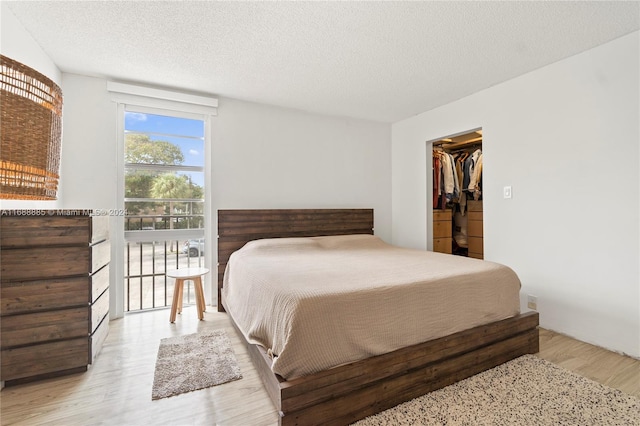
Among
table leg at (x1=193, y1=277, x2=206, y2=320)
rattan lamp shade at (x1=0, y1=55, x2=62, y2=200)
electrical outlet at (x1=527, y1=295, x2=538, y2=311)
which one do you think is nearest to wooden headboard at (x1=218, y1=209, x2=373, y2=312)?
table leg at (x1=193, y1=277, x2=206, y2=320)

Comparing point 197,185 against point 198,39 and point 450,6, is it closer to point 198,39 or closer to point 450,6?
point 198,39

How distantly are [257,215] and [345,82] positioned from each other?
1673 millimetres

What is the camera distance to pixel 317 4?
185 centimetres

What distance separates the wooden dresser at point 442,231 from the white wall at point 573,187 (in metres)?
1.21

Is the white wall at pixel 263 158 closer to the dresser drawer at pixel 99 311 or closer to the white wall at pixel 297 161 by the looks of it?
the white wall at pixel 297 161

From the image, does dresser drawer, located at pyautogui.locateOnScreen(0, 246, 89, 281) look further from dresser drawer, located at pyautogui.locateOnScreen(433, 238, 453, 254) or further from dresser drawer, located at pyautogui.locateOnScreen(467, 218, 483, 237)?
dresser drawer, located at pyautogui.locateOnScreen(467, 218, 483, 237)

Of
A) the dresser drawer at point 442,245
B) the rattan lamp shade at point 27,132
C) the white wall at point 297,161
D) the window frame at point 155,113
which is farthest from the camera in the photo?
the dresser drawer at point 442,245

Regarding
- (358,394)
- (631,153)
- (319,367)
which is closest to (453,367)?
(358,394)

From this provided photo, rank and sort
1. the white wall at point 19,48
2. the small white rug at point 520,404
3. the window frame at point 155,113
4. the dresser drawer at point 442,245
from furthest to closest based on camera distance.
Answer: the dresser drawer at point 442,245, the window frame at point 155,113, the white wall at point 19,48, the small white rug at point 520,404

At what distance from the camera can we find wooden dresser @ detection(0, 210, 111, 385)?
5.57ft

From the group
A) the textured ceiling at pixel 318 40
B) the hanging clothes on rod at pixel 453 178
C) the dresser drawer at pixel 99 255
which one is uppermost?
the textured ceiling at pixel 318 40

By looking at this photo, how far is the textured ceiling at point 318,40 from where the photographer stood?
6.25 feet

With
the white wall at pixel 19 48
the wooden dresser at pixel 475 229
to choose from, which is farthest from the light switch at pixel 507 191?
the white wall at pixel 19 48

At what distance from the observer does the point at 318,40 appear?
2.24 metres
